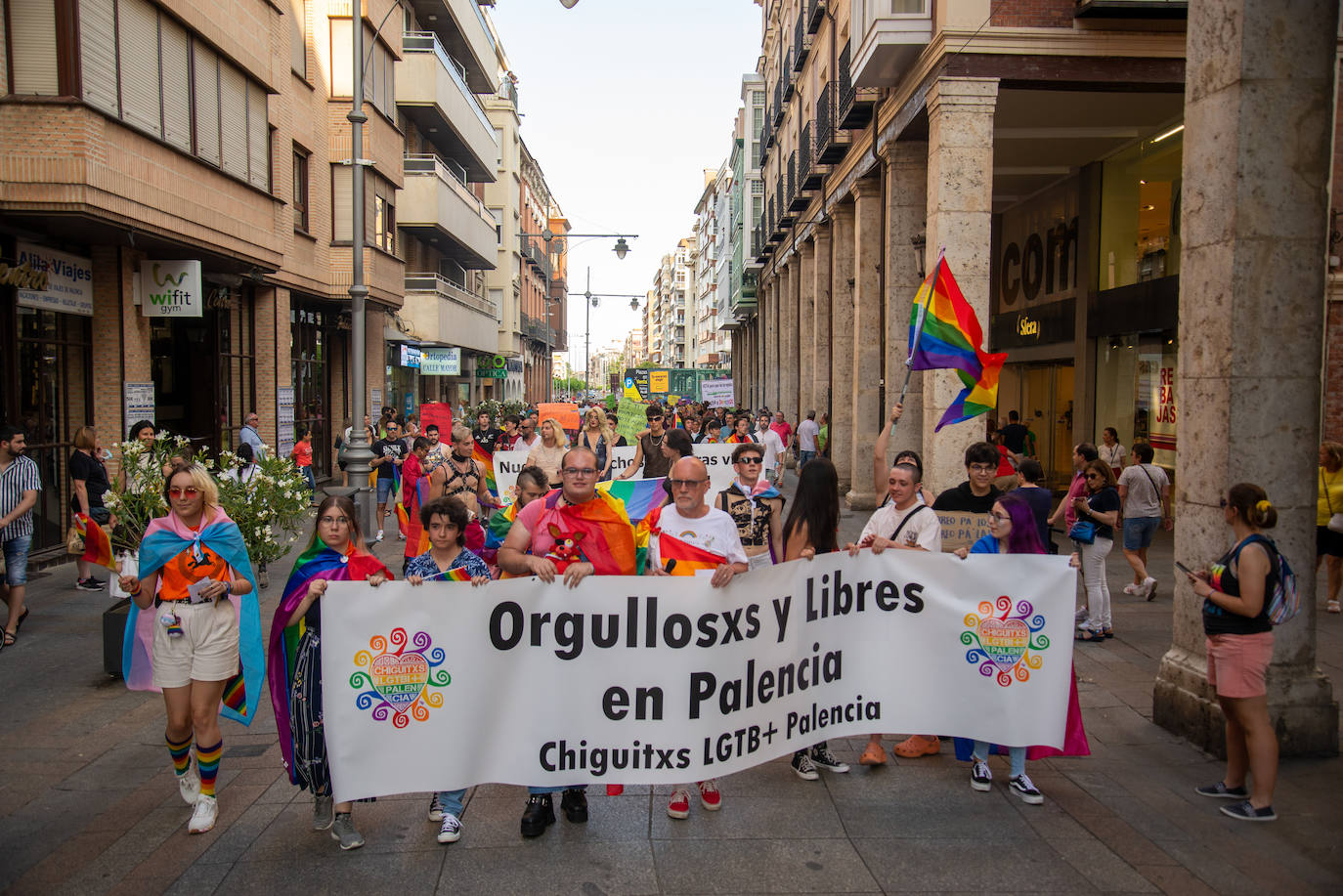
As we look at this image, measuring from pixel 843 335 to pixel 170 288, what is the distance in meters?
15.0

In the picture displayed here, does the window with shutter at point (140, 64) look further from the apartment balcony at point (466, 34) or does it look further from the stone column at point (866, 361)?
the apartment balcony at point (466, 34)

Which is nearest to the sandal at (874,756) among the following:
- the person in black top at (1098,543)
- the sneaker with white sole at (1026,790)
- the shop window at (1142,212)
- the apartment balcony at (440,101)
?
the sneaker with white sole at (1026,790)

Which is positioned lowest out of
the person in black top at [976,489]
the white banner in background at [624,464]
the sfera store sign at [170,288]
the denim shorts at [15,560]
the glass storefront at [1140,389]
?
the denim shorts at [15,560]

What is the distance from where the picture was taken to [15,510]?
29.4ft

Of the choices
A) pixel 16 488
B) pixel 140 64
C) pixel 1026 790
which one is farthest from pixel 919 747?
pixel 140 64

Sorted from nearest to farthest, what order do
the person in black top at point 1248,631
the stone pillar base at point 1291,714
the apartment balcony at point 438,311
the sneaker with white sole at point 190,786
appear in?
the person in black top at point 1248,631, the sneaker with white sole at point 190,786, the stone pillar base at point 1291,714, the apartment balcony at point 438,311

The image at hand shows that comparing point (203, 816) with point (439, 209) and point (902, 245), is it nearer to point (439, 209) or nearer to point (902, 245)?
point (902, 245)

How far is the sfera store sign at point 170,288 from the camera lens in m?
15.1

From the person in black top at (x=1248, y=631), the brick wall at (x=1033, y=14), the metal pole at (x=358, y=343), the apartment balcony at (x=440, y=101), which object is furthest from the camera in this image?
the apartment balcony at (x=440, y=101)

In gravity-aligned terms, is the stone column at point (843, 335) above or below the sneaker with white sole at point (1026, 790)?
above

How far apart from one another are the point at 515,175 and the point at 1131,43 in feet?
162

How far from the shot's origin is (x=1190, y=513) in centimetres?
649

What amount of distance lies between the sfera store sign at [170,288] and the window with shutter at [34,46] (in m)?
3.62

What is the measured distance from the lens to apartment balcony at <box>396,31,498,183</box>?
28891mm
